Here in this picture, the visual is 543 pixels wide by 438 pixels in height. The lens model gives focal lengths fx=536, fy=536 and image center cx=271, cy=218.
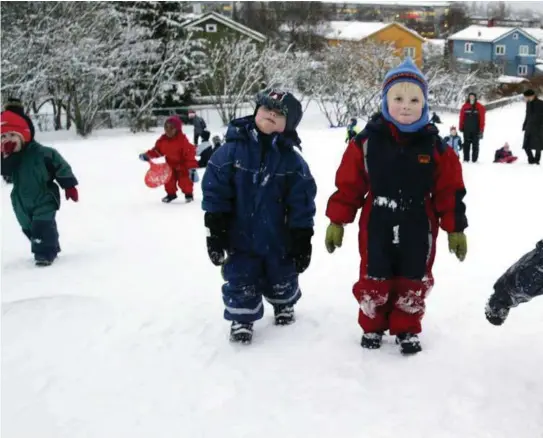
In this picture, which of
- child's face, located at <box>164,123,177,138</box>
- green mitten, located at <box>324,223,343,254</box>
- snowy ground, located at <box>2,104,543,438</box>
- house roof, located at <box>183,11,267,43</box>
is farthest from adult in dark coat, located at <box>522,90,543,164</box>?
house roof, located at <box>183,11,267,43</box>

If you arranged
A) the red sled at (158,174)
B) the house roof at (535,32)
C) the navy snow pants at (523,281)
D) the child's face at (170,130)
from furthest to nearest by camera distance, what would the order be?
1. the house roof at (535,32)
2. the red sled at (158,174)
3. the child's face at (170,130)
4. the navy snow pants at (523,281)

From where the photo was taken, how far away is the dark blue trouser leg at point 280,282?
3.29 meters

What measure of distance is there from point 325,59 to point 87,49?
1632 centimetres

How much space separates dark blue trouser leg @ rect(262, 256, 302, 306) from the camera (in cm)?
329

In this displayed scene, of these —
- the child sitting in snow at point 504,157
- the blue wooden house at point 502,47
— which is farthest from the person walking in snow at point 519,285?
the blue wooden house at point 502,47

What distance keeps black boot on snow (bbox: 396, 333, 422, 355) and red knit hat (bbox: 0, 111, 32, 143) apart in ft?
12.2

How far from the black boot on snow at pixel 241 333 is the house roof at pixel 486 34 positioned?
49.8 m

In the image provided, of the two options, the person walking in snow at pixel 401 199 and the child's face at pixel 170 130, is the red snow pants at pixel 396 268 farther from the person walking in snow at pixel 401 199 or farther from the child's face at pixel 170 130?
the child's face at pixel 170 130

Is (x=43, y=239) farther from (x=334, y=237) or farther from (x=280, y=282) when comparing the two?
(x=334, y=237)

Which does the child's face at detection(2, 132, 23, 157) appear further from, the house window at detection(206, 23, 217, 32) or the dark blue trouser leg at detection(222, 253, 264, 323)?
the house window at detection(206, 23, 217, 32)

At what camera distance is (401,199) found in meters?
2.81

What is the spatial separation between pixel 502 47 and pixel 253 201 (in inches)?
2037

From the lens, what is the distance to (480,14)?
5266cm

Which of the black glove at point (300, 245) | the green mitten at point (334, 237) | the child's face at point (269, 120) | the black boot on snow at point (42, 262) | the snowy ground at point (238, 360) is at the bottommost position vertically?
the snowy ground at point (238, 360)
